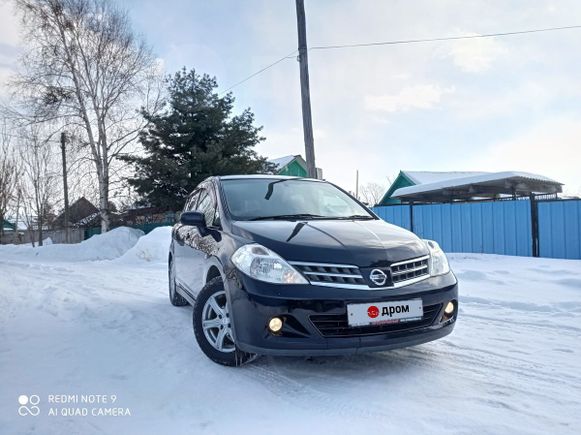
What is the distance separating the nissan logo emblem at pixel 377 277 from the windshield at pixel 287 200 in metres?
1.07

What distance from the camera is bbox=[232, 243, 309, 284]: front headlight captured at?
2.71 meters

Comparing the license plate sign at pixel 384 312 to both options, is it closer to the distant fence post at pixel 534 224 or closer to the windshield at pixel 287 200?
the windshield at pixel 287 200

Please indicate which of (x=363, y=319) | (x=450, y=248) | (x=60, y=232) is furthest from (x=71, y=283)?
(x=60, y=232)

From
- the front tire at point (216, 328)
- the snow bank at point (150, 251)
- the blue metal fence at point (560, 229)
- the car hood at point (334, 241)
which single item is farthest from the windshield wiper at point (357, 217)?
the snow bank at point (150, 251)

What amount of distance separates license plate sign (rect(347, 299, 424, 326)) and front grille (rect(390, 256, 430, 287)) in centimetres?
15

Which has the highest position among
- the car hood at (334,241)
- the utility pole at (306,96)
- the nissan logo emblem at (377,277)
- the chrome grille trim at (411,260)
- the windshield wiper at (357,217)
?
the utility pole at (306,96)

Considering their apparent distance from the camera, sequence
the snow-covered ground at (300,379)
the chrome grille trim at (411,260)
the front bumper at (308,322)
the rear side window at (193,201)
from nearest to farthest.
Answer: the snow-covered ground at (300,379) → the front bumper at (308,322) → the chrome grille trim at (411,260) → the rear side window at (193,201)

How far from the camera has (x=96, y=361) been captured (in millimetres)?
3346

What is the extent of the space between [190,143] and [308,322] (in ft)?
58.8

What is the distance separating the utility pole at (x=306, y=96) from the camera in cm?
1053

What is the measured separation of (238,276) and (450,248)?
9914mm

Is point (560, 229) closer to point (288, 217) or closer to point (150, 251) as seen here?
point (288, 217)

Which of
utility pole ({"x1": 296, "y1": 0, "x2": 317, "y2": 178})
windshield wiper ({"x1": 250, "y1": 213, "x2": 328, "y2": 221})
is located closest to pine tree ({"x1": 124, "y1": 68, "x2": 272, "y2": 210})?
utility pole ({"x1": 296, "y1": 0, "x2": 317, "y2": 178})

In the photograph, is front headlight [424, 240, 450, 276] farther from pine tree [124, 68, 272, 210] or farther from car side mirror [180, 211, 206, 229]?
pine tree [124, 68, 272, 210]
